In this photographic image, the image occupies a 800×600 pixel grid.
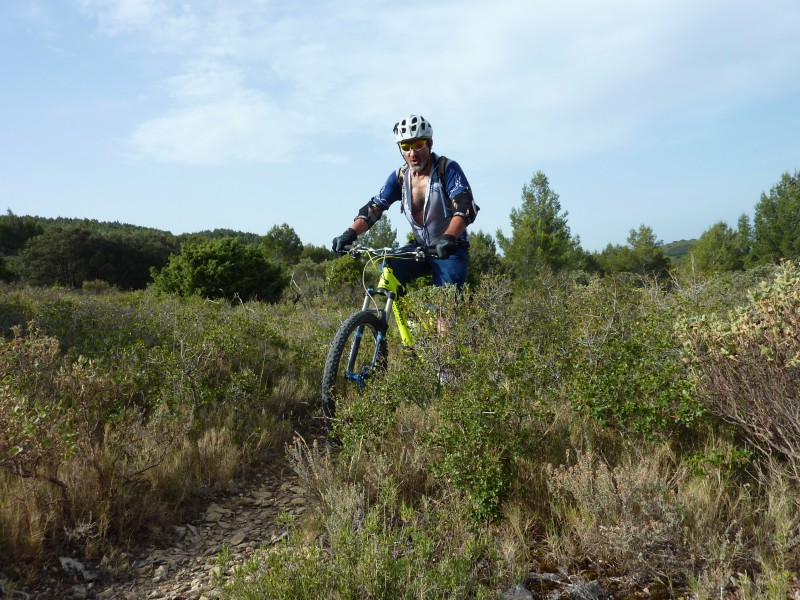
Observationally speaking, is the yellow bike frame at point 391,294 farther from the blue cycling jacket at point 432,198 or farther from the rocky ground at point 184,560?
the rocky ground at point 184,560

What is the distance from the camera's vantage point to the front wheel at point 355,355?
4.25 meters

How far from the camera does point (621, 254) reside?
53.6m

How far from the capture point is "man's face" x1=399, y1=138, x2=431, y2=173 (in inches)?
187

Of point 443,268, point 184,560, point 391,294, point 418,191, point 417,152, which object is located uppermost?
point 417,152

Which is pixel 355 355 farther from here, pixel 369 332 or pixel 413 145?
pixel 413 145

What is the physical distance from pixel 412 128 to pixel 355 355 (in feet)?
6.21

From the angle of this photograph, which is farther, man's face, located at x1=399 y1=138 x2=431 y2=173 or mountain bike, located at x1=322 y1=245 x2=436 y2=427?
man's face, located at x1=399 y1=138 x2=431 y2=173

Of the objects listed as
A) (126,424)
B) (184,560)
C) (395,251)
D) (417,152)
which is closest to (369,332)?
(395,251)

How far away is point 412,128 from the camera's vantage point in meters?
4.65

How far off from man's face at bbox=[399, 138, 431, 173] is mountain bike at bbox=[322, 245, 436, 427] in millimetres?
812

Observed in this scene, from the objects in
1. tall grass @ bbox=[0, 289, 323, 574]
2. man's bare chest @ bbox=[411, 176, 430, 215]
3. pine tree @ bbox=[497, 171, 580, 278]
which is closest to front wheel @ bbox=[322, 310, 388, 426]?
tall grass @ bbox=[0, 289, 323, 574]

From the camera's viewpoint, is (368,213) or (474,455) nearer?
(474,455)

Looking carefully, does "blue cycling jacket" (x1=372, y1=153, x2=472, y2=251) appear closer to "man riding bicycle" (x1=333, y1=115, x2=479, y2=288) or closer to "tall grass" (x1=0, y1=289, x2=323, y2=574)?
"man riding bicycle" (x1=333, y1=115, x2=479, y2=288)

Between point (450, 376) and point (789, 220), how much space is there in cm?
4943
